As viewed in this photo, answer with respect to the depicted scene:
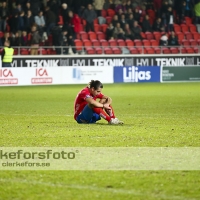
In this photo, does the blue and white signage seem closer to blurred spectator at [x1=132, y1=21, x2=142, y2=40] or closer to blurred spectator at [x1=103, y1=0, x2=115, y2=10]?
blurred spectator at [x1=132, y1=21, x2=142, y2=40]

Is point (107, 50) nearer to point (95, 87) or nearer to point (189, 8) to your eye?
point (189, 8)

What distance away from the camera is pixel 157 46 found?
3422cm

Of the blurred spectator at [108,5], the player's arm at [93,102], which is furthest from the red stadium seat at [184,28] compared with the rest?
the player's arm at [93,102]

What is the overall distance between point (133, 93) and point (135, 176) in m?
17.5

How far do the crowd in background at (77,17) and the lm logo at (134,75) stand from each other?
8.61 feet

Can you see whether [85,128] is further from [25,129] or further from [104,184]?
[104,184]

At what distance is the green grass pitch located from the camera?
6.61 meters

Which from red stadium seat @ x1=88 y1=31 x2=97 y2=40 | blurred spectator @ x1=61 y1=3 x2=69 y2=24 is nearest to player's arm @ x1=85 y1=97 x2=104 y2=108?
blurred spectator @ x1=61 y1=3 x2=69 y2=24

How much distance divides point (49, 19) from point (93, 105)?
19079mm

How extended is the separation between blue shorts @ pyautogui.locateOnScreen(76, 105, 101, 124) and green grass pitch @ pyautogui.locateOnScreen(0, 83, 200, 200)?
17 cm

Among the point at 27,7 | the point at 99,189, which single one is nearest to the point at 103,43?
the point at 27,7

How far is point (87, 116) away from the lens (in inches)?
518

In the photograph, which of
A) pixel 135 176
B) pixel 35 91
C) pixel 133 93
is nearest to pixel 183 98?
pixel 133 93

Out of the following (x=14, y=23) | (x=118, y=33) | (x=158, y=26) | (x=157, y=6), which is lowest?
(x=118, y=33)
